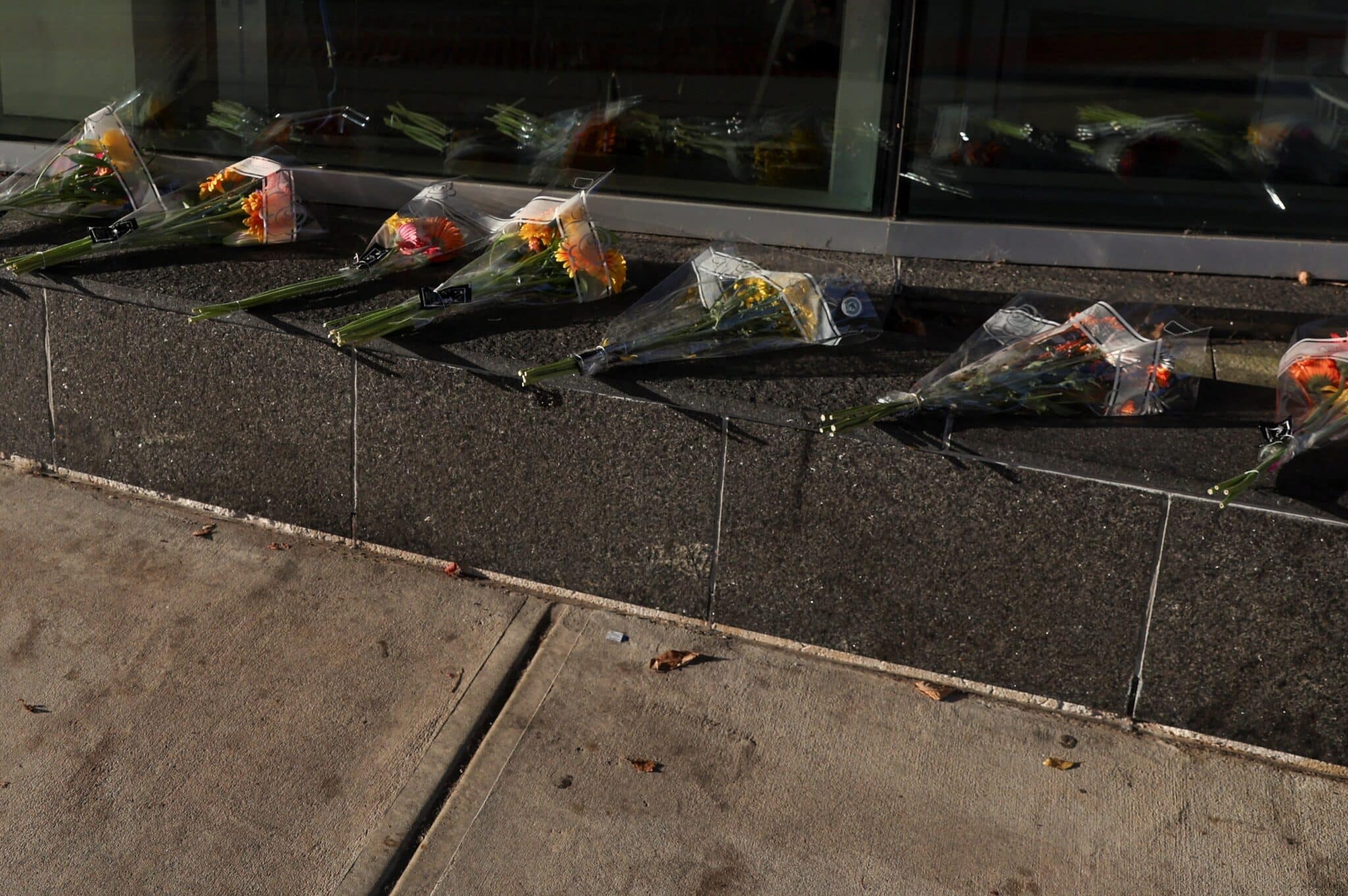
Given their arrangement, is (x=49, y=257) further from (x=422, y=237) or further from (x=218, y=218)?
(x=422, y=237)

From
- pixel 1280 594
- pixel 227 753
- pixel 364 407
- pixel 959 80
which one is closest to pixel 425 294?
pixel 364 407

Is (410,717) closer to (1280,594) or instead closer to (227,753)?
(227,753)

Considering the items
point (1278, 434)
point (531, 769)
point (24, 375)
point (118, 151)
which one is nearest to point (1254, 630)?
point (1278, 434)

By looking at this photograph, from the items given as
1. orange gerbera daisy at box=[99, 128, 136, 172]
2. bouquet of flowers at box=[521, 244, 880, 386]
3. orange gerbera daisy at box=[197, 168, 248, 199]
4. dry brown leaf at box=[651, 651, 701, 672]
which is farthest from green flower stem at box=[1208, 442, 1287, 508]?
orange gerbera daisy at box=[99, 128, 136, 172]

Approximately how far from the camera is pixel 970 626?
145 inches

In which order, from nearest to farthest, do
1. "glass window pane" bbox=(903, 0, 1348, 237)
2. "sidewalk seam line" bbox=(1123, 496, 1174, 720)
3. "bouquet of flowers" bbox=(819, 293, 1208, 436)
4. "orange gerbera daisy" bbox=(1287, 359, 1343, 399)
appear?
"sidewalk seam line" bbox=(1123, 496, 1174, 720) < "orange gerbera daisy" bbox=(1287, 359, 1343, 399) < "bouquet of flowers" bbox=(819, 293, 1208, 436) < "glass window pane" bbox=(903, 0, 1348, 237)

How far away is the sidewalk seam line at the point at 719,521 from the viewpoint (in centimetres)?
380

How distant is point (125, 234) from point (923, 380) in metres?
2.81

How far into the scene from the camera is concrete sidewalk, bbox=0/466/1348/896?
312cm

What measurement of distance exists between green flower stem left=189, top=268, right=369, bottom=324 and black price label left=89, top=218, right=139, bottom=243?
55 centimetres

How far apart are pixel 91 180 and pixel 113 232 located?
1.72ft

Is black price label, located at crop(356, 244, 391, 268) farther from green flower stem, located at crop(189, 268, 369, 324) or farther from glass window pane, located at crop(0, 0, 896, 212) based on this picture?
glass window pane, located at crop(0, 0, 896, 212)

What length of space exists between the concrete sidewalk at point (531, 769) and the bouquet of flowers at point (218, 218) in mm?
1214

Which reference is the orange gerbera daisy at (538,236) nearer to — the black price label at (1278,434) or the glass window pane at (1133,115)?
the glass window pane at (1133,115)
